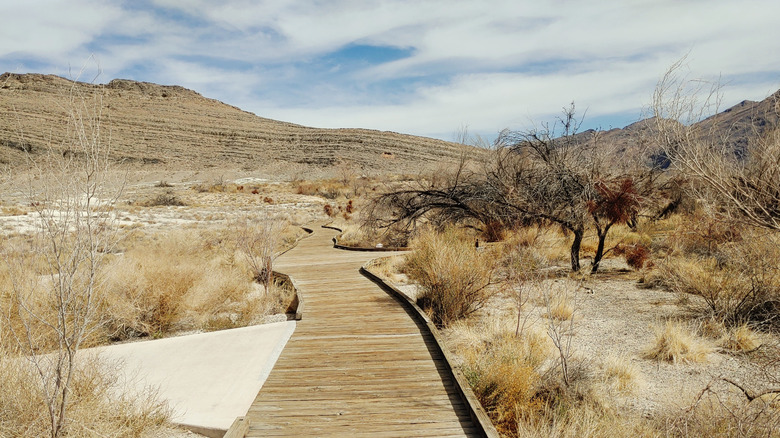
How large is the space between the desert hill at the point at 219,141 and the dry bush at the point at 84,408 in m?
46.2

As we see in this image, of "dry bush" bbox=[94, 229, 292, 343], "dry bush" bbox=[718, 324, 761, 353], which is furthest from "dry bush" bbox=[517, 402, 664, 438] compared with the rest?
"dry bush" bbox=[94, 229, 292, 343]

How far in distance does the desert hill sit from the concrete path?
144ft

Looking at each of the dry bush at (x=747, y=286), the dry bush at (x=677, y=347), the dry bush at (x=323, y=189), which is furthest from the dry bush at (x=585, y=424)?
the dry bush at (x=323, y=189)

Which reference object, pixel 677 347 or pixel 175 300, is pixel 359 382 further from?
pixel 175 300

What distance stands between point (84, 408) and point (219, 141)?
63.2 metres

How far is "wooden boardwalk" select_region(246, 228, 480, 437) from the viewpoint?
4.02m

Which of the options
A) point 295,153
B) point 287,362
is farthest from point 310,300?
point 295,153

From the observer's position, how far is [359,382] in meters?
4.89

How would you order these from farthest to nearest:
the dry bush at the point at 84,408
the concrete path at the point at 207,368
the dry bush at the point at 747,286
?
the dry bush at the point at 747,286 → the concrete path at the point at 207,368 → the dry bush at the point at 84,408

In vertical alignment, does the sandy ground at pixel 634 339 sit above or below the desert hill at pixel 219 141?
below

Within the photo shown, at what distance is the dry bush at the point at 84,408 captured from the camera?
11.9 feet

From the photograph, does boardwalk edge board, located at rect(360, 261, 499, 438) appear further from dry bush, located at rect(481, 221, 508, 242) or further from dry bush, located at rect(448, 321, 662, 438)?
dry bush, located at rect(481, 221, 508, 242)

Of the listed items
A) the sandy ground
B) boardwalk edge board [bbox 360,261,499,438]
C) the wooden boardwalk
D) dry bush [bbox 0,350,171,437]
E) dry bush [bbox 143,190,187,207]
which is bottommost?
the sandy ground

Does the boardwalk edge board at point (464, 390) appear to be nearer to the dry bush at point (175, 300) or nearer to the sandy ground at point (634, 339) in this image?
the sandy ground at point (634, 339)
